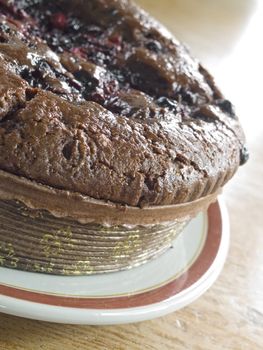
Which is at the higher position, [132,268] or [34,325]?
[132,268]

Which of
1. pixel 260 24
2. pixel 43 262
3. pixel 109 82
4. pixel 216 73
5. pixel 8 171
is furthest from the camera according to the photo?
pixel 260 24

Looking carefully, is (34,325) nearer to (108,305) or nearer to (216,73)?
(108,305)

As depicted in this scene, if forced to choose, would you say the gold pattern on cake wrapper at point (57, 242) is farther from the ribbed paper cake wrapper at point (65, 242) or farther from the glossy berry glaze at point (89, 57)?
the glossy berry glaze at point (89, 57)

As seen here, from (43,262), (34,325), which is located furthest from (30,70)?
(34,325)

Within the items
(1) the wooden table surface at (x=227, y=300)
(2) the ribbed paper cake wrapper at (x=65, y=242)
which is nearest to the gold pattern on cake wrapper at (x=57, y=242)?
(2) the ribbed paper cake wrapper at (x=65, y=242)

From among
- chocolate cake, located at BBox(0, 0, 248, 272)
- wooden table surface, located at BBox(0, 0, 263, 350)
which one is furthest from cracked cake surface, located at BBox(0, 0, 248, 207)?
wooden table surface, located at BBox(0, 0, 263, 350)

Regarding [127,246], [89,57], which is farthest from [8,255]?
[89,57]

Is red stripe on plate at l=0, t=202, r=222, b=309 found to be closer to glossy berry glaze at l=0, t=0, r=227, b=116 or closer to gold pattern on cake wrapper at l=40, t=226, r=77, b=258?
gold pattern on cake wrapper at l=40, t=226, r=77, b=258
